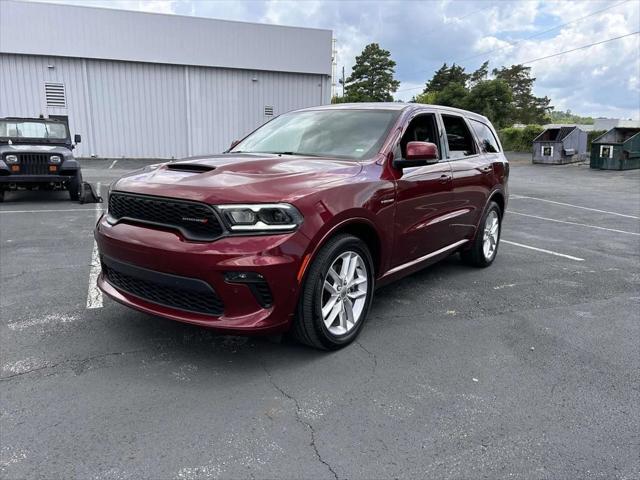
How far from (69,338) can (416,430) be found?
2569 mm

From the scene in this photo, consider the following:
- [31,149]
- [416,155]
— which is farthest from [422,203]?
[31,149]

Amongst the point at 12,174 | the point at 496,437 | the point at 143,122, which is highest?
the point at 143,122

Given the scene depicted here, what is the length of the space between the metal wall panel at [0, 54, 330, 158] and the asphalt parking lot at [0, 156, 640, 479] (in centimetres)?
1983

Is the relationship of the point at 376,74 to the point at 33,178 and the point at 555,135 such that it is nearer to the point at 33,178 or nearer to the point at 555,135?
the point at 555,135

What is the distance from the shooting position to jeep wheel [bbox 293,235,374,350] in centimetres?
321

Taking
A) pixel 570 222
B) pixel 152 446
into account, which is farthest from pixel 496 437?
pixel 570 222

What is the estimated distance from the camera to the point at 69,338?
12.0 ft

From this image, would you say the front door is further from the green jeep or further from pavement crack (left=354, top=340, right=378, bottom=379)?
the green jeep

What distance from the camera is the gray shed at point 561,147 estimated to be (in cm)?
2552

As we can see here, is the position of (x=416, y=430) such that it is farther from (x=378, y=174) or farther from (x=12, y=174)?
(x=12, y=174)

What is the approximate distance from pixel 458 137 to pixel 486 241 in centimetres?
143

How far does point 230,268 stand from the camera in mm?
2895

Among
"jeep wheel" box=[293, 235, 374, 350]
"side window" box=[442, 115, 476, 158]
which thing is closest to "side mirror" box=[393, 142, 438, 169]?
"jeep wheel" box=[293, 235, 374, 350]

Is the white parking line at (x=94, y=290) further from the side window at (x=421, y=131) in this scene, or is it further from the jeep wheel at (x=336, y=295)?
the side window at (x=421, y=131)
